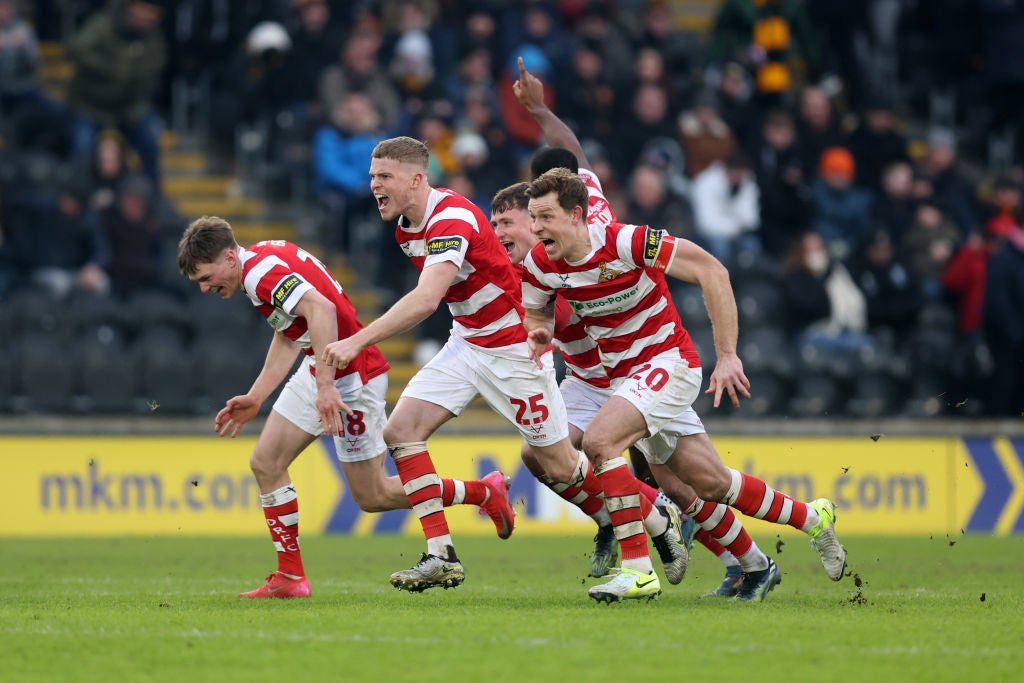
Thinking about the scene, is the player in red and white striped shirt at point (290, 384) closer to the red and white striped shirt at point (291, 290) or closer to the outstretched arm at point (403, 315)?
the red and white striped shirt at point (291, 290)

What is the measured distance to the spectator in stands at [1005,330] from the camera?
56.1 ft

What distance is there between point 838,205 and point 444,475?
6.24m

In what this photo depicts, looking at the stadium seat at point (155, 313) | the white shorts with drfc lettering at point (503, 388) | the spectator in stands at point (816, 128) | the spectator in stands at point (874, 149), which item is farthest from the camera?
the spectator in stands at point (874, 149)

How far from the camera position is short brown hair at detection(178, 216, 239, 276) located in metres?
8.86

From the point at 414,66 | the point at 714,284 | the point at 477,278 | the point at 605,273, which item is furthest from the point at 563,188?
the point at 414,66

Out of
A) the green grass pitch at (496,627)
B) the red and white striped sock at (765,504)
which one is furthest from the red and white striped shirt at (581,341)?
the green grass pitch at (496,627)

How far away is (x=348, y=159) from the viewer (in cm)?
1769

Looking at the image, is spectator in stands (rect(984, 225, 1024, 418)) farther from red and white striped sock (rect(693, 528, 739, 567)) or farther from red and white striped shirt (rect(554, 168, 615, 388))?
red and white striped shirt (rect(554, 168, 615, 388))

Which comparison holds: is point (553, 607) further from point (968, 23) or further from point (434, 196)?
point (968, 23)

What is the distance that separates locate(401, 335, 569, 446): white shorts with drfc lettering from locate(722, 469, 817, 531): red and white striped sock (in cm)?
103

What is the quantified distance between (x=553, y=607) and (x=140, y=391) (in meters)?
8.50

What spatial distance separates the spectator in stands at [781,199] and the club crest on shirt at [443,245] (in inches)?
404

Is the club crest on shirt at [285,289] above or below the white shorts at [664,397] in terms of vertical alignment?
above

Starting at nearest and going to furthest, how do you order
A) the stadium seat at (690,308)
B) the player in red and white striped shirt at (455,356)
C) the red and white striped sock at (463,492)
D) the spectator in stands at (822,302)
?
1. the player in red and white striped shirt at (455,356)
2. the red and white striped sock at (463,492)
3. the stadium seat at (690,308)
4. the spectator in stands at (822,302)
